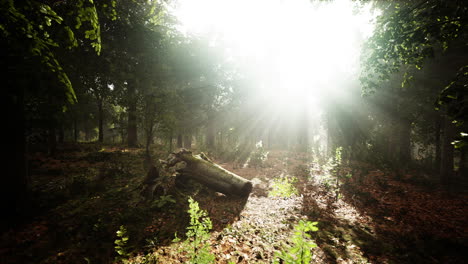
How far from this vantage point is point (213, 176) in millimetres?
7816

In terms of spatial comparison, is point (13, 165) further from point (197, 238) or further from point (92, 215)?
point (197, 238)

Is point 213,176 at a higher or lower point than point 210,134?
lower

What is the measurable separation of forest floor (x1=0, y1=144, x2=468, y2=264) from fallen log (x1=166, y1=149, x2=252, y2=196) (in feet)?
1.22

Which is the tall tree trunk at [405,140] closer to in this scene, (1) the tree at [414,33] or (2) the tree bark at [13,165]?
(1) the tree at [414,33]

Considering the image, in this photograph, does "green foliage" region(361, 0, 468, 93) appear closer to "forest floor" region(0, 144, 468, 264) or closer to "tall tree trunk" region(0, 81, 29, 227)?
"forest floor" region(0, 144, 468, 264)

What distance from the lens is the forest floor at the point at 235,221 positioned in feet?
13.4

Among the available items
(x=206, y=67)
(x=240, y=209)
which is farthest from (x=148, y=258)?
(x=206, y=67)

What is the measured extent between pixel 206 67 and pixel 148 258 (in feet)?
54.6

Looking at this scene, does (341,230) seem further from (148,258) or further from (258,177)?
(258,177)

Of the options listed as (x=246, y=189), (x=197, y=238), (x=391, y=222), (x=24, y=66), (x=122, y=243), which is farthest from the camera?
(x=246, y=189)

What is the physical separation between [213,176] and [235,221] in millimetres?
2465

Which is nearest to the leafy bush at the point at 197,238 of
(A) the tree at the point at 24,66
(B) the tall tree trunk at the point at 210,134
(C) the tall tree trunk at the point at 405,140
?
(A) the tree at the point at 24,66

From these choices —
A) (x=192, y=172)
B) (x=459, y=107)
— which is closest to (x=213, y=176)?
(x=192, y=172)

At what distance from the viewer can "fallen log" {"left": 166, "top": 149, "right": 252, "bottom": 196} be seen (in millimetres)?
7609
